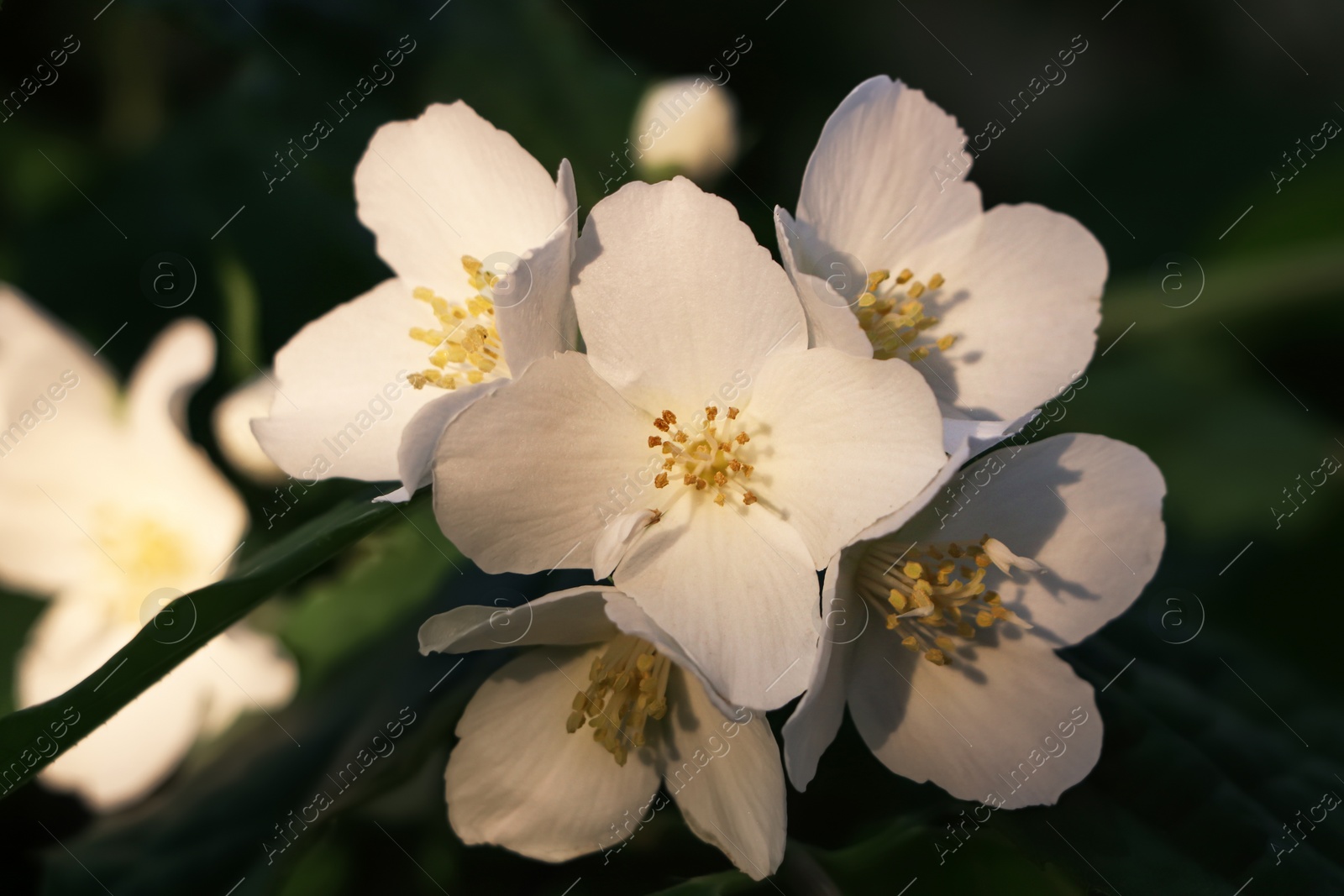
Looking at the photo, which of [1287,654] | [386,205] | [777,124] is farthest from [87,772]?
[1287,654]

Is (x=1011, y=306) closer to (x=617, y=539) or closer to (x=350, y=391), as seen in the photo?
(x=617, y=539)

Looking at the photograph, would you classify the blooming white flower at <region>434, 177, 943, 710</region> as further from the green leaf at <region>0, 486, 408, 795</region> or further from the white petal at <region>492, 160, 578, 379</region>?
the green leaf at <region>0, 486, 408, 795</region>

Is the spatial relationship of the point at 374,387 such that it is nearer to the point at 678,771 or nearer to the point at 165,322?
the point at 678,771

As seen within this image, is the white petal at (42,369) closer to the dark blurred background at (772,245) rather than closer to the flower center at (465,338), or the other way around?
the dark blurred background at (772,245)

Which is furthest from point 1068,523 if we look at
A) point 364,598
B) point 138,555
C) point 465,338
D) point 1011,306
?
point 138,555

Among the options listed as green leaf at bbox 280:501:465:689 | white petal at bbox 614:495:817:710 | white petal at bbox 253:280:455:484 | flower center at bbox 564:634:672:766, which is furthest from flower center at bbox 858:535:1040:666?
green leaf at bbox 280:501:465:689

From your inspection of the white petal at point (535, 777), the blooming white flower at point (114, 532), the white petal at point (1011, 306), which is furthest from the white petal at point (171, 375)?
the white petal at point (1011, 306)
